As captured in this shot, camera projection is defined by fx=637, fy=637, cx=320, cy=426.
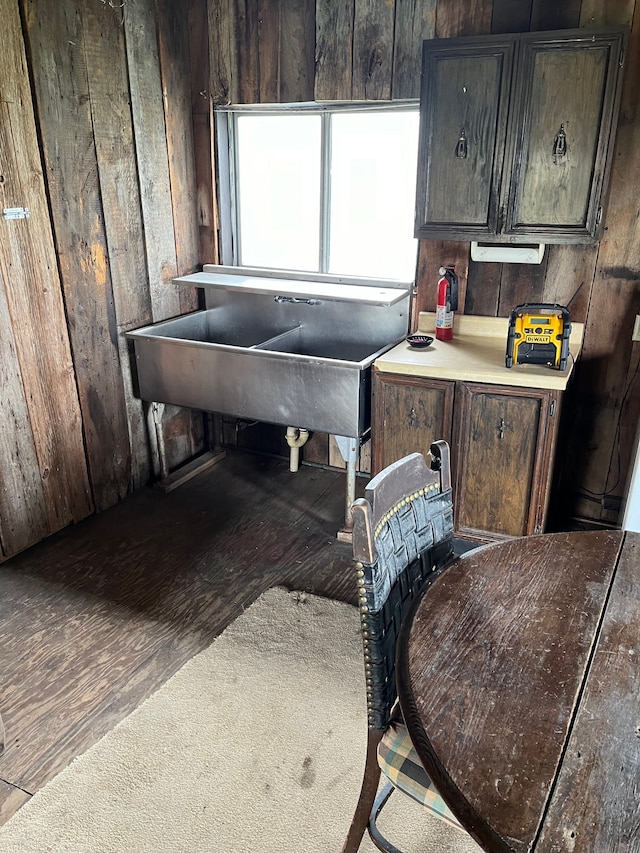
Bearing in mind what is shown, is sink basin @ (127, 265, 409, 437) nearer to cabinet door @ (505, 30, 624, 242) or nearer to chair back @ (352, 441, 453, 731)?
cabinet door @ (505, 30, 624, 242)

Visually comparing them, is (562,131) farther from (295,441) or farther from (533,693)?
(533,693)

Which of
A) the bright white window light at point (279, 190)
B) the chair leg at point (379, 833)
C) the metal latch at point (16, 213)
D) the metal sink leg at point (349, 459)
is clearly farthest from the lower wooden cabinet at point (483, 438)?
the metal latch at point (16, 213)

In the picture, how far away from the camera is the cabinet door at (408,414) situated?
2.54m

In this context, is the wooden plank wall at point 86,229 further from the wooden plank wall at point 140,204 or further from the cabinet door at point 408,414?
the cabinet door at point 408,414

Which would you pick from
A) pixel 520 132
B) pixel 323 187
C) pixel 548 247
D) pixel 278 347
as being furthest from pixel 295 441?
pixel 520 132

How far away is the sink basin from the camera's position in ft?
8.89

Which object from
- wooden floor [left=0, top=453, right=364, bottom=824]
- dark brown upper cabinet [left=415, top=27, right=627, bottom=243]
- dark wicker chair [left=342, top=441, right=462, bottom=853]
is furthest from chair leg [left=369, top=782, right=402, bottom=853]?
dark brown upper cabinet [left=415, top=27, right=627, bottom=243]

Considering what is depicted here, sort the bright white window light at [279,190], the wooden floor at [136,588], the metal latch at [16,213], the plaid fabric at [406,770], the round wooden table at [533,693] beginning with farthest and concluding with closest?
the bright white window light at [279,190], the metal latch at [16,213], the wooden floor at [136,588], the plaid fabric at [406,770], the round wooden table at [533,693]

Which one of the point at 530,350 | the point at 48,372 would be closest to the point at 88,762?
the point at 48,372

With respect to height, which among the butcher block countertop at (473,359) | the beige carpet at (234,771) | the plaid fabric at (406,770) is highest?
the butcher block countertop at (473,359)

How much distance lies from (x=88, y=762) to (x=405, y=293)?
2.16 metres

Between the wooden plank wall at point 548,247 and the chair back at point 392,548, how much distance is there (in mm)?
1464

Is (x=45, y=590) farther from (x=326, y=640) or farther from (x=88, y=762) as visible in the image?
(x=326, y=640)

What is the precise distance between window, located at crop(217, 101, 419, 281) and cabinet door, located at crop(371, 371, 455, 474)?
746 millimetres
